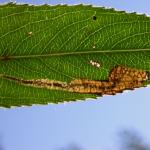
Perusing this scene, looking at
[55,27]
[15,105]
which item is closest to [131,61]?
[55,27]

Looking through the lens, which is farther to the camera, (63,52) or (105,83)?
(105,83)

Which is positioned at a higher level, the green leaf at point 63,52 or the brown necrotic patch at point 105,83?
the green leaf at point 63,52

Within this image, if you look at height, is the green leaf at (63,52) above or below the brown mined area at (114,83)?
above

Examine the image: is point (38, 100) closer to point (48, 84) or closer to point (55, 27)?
point (48, 84)

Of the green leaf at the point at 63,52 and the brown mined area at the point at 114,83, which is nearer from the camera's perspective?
the green leaf at the point at 63,52

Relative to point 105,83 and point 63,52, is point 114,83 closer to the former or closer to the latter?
point 105,83

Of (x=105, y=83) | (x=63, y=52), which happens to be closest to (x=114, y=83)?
(x=105, y=83)
